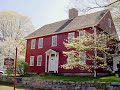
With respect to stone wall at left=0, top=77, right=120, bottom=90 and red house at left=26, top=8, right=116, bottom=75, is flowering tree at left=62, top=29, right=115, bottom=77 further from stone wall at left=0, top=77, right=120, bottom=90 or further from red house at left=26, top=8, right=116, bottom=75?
stone wall at left=0, top=77, right=120, bottom=90

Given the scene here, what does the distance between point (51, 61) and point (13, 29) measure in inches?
857

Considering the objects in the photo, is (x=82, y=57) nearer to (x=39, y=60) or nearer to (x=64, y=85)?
(x=64, y=85)

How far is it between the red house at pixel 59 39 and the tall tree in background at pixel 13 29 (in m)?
14.4

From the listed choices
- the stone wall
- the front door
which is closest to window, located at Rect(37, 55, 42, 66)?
the front door

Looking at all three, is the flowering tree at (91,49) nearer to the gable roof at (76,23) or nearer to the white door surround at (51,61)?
the gable roof at (76,23)

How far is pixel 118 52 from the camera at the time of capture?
999 inches

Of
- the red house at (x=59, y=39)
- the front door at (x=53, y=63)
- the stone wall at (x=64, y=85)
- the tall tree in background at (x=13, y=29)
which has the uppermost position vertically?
the tall tree in background at (x=13, y=29)

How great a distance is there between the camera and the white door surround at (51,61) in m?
28.3

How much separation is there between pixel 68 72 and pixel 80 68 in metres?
2.26

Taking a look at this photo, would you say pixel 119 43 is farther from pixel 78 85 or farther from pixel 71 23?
pixel 78 85

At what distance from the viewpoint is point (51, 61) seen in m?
29.0

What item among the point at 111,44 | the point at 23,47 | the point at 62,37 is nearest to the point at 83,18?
the point at 62,37

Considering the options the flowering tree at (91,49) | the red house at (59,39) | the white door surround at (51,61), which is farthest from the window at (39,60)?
the flowering tree at (91,49)

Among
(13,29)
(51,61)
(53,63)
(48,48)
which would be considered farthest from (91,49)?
(13,29)
